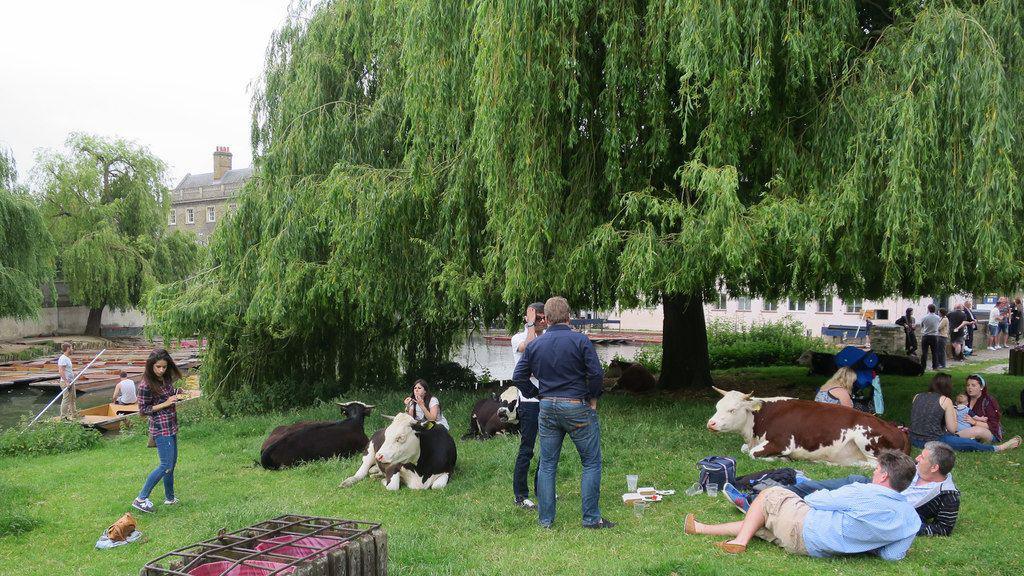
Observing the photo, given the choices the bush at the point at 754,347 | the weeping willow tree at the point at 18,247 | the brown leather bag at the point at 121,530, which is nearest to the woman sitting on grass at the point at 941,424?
the brown leather bag at the point at 121,530

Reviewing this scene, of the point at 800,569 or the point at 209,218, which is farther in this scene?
the point at 209,218

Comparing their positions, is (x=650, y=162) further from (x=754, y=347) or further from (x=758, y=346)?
(x=758, y=346)

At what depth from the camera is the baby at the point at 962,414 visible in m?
8.88

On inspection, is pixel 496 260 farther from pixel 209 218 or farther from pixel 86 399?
pixel 209 218

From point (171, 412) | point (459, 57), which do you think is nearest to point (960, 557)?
point (171, 412)

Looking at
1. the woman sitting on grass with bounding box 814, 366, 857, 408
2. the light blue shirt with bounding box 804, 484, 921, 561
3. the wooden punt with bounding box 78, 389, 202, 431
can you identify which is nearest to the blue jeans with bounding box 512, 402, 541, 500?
the light blue shirt with bounding box 804, 484, 921, 561

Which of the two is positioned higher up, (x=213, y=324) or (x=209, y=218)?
(x=209, y=218)

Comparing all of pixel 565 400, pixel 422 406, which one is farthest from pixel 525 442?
pixel 422 406

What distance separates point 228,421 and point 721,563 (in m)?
10.4

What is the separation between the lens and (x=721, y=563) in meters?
5.32

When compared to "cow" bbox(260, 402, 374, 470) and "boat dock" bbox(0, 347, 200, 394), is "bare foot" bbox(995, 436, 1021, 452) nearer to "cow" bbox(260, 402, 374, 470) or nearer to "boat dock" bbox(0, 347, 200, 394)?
"cow" bbox(260, 402, 374, 470)

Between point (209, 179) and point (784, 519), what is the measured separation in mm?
66485

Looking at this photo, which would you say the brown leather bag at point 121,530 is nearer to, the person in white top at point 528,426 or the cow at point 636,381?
the person in white top at point 528,426

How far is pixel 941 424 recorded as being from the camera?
853 centimetres
